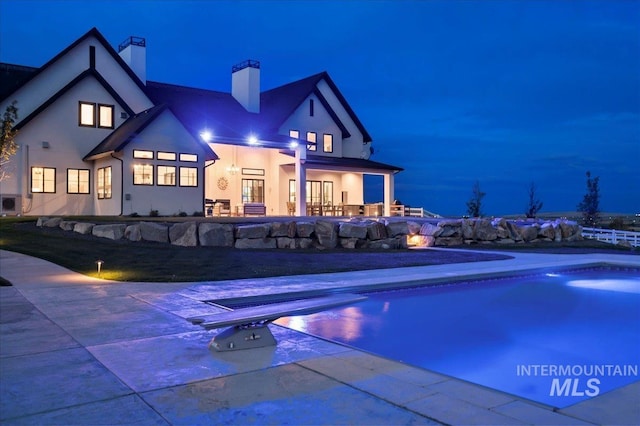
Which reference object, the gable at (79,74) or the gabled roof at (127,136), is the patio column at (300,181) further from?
the gable at (79,74)

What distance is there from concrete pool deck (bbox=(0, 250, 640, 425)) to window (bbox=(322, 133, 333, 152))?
81.1 ft

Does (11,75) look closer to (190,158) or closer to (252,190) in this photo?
(190,158)

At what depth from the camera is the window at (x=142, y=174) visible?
21578 millimetres

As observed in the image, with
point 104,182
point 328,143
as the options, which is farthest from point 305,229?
point 328,143

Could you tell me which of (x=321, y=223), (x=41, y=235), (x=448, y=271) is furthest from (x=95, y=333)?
(x=41, y=235)

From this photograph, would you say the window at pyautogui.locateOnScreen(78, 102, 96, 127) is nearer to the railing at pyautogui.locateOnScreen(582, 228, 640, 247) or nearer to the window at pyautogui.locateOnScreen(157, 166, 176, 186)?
the window at pyautogui.locateOnScreen(157, 166, 176, 186)

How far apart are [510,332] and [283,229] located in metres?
9.22

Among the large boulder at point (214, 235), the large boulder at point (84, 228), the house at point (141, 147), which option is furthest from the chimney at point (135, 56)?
the large boulder at point (214, 235)

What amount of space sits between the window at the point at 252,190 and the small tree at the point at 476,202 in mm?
12672

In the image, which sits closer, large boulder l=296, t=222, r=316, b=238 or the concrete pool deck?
the concrete pool deck

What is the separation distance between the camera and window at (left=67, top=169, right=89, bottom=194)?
23.0 meters

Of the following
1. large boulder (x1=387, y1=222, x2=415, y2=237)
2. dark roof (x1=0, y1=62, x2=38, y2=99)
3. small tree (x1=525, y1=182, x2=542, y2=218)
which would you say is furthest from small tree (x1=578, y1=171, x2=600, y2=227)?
dark roof (x1=0, y1=62, x2=38, y2=99)

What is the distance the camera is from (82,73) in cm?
2353

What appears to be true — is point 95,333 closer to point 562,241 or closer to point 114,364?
point 114,364
